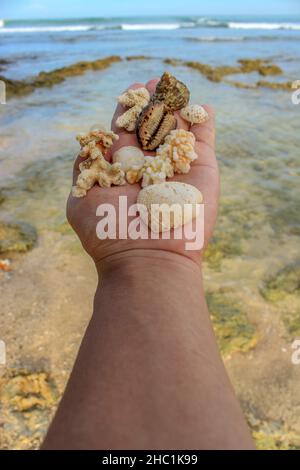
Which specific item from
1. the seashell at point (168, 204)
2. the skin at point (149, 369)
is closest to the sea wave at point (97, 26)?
the seashell at point (168, 204)

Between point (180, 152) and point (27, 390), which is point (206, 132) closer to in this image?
point (180, 152)

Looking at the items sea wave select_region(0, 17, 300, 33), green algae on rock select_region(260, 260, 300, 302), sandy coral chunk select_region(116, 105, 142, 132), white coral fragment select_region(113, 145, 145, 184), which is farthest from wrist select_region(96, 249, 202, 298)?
sea wave select_region(0, 17, 300, 33)

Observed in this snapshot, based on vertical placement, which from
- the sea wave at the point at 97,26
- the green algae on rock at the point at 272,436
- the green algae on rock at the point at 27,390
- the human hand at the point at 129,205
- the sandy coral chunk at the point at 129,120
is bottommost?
the green algae on rock at the point at 272,436

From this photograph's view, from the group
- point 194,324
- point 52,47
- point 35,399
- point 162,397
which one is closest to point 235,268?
point 35,399

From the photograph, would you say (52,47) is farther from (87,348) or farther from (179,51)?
(87,348)

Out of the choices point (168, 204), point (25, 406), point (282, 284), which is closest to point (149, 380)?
point (168, 204)

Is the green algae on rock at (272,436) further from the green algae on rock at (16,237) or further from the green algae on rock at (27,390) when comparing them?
the green algae on rock at (16,237)
